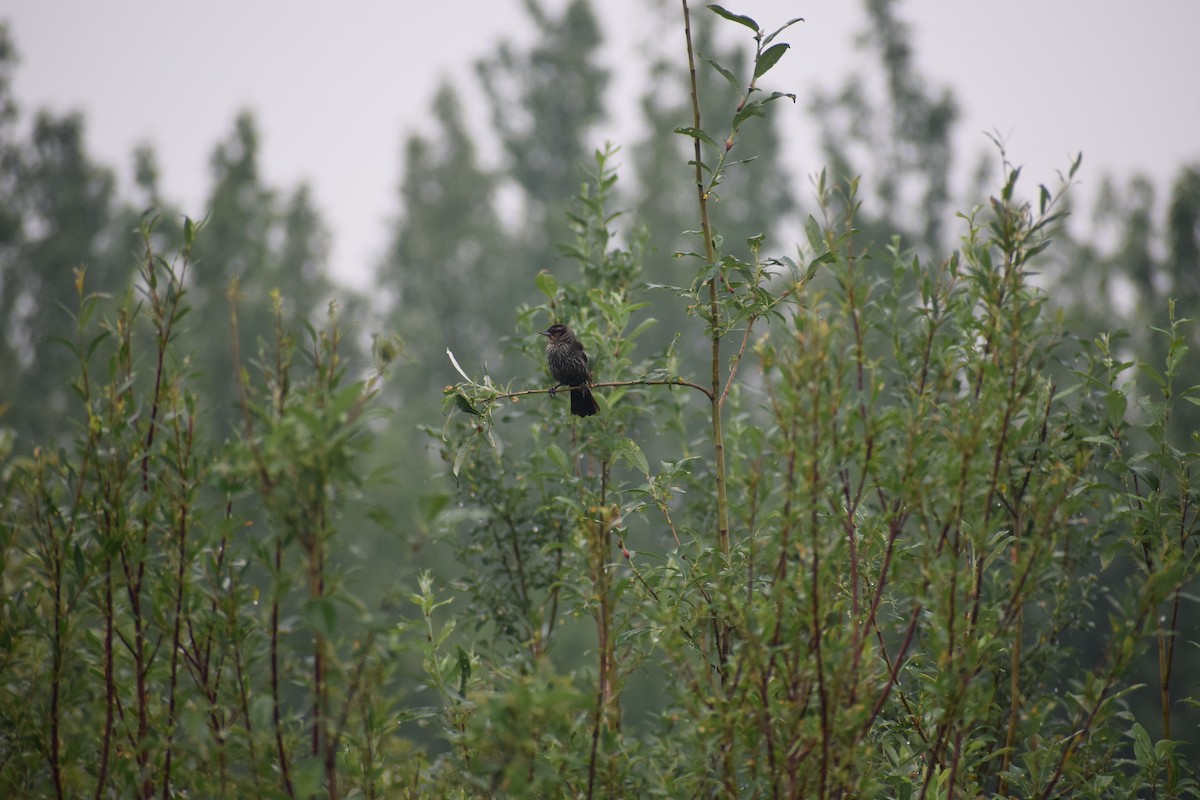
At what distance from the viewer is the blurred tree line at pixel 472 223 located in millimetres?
16828

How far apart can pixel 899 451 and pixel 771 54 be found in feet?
3.86

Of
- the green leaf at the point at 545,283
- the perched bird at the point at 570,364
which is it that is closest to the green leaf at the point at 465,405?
the green leaf at the point at 545,283

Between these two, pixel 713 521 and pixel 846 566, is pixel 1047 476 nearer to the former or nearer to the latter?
pixel 846 566

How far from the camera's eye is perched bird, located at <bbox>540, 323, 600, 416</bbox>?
3.80 m

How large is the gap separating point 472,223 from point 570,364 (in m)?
19.1

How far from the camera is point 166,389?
8.23ft

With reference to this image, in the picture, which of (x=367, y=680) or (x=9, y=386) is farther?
(x=9, y=386)

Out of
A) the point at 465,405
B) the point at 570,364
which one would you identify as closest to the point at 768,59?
the point at 465,405

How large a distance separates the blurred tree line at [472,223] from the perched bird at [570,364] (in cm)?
1037

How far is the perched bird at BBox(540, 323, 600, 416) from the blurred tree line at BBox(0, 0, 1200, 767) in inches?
408

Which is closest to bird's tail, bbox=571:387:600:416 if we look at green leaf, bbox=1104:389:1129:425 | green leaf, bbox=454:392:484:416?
green leaf, bbox=454:392:484:416

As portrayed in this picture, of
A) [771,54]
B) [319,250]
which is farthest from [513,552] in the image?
[319,250]

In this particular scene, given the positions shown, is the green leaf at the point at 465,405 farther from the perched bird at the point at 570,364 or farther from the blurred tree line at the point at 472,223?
the blurred tree line at the point at 472,223

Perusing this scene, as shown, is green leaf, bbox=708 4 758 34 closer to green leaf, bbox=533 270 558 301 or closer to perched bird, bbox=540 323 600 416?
green leaf, bbox=533 270 558 301
